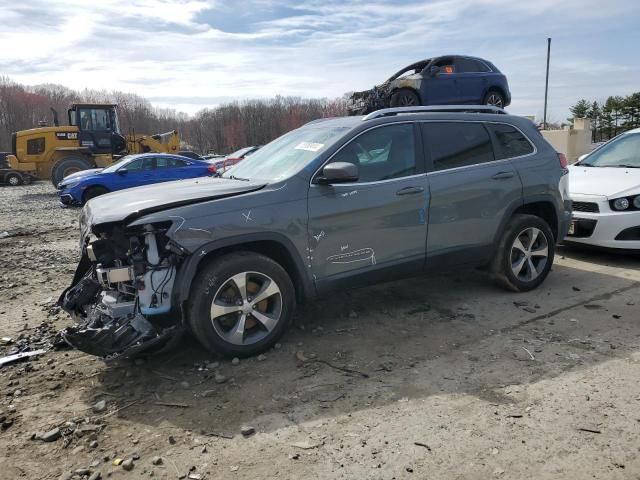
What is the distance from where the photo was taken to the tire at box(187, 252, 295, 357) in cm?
Answer: 362

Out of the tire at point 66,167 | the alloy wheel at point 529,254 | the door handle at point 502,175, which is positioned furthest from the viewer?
the tire at point 66,167

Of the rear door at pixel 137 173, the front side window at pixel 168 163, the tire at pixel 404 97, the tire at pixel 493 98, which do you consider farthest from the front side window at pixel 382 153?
the front side window at pixel 168 163

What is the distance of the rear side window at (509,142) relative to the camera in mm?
5152

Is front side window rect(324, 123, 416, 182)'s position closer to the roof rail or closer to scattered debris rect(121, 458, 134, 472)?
the roof rail

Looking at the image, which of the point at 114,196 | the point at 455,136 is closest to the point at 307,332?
the point at 114,196

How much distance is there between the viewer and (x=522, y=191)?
16.8 feet

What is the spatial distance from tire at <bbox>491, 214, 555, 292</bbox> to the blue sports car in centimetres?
1111

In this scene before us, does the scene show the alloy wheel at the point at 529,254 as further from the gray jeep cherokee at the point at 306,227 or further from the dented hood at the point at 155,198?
the dented hood at the point at 155,198

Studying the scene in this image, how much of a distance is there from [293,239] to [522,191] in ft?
8.61

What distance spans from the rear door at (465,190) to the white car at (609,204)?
198 centimetres

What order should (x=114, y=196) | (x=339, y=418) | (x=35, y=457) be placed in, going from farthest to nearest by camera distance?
(x=114, y=196) → (x=339, y=418) → (x=35, y=457)

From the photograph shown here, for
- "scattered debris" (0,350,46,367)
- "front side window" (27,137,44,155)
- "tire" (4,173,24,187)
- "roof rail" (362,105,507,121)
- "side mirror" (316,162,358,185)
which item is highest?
"front side window" (27,137,44,155)

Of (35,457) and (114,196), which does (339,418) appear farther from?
(114,196)

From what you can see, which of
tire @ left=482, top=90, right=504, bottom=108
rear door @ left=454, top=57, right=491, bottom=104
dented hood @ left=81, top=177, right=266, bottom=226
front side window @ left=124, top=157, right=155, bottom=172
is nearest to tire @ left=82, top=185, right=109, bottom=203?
front side window @ left=124, top=157, right=155, bottom=172
